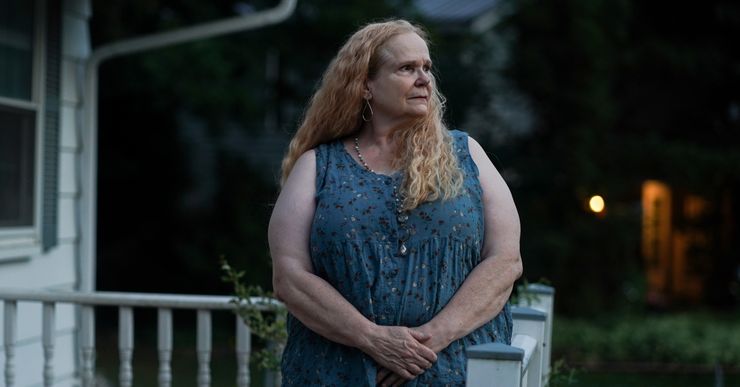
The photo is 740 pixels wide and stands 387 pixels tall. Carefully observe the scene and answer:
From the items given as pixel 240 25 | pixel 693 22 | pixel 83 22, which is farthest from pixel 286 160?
pixel 693 22

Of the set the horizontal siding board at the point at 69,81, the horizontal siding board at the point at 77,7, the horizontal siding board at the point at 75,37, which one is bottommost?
the horizontal siding board at the point at 69,81

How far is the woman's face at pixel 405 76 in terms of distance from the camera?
281cm

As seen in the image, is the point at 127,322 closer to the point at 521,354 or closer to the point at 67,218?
the point at 67,218

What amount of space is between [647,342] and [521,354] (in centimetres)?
865

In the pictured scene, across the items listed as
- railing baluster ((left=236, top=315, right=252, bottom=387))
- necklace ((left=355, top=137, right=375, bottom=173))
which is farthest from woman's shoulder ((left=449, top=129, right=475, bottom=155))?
railing baluster ((left=236, top=315, right=252, bottom=387))

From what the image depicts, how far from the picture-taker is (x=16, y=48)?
5.50 metres

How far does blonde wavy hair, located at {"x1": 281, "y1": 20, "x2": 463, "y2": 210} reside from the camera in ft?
8.99

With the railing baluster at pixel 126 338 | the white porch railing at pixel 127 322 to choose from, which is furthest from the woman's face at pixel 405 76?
the railing baluster at pixel 126 338

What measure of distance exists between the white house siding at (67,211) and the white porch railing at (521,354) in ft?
9.02

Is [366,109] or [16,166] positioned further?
[16,166]

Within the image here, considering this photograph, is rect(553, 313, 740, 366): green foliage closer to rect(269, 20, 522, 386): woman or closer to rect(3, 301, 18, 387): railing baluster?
rect(3, 301, 18, 387): railing baluster

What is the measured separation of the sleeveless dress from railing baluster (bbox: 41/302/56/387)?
6.32 ft

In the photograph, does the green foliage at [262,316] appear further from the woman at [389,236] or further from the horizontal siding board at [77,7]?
the horizontal siding board at [77,7]

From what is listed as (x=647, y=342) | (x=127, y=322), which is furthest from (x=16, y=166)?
(x=647, y=342)
